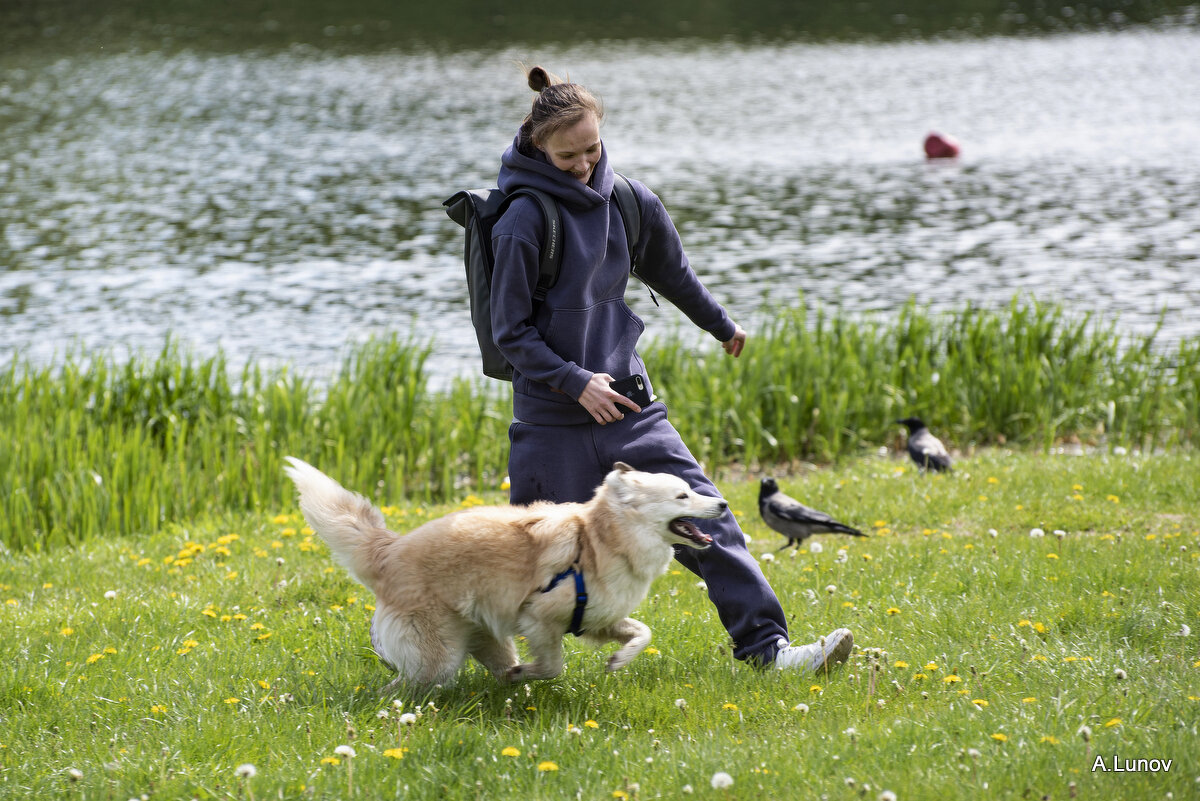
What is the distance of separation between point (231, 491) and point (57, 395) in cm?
249

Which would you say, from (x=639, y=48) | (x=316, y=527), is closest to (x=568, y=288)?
(x=316, y=527)

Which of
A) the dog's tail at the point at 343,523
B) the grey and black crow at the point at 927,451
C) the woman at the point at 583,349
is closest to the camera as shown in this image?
the woman at the point at 583,349

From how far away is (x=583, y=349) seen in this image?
14.9 ft

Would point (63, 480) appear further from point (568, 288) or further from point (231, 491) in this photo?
point (568, 288)

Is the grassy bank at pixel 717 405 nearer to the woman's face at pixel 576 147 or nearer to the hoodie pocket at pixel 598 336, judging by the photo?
the hoodie pocket at pixel 598 336

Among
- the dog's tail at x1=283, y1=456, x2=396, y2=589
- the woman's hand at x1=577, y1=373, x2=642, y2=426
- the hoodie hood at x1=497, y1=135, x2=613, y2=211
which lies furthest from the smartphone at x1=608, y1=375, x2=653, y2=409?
the dog's tail at x1=283, y1=456, x2=396, y2=589

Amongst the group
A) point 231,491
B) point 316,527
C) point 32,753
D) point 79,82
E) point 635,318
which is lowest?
point 231,491

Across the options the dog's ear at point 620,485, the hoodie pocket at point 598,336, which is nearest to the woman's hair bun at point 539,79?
the hoodie pocket at point 598,336

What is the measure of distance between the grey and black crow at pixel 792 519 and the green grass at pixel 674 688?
0.66 feet

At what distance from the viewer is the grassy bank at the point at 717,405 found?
9.41 metres

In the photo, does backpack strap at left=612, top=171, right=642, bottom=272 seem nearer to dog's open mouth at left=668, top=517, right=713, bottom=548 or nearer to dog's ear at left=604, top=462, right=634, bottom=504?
dog's ear at left=604, top=462, right=634, bottom=504

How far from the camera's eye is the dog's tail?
444 cm

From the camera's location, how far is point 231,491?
887 cm

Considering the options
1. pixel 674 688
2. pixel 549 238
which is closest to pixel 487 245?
pixel 549 238
